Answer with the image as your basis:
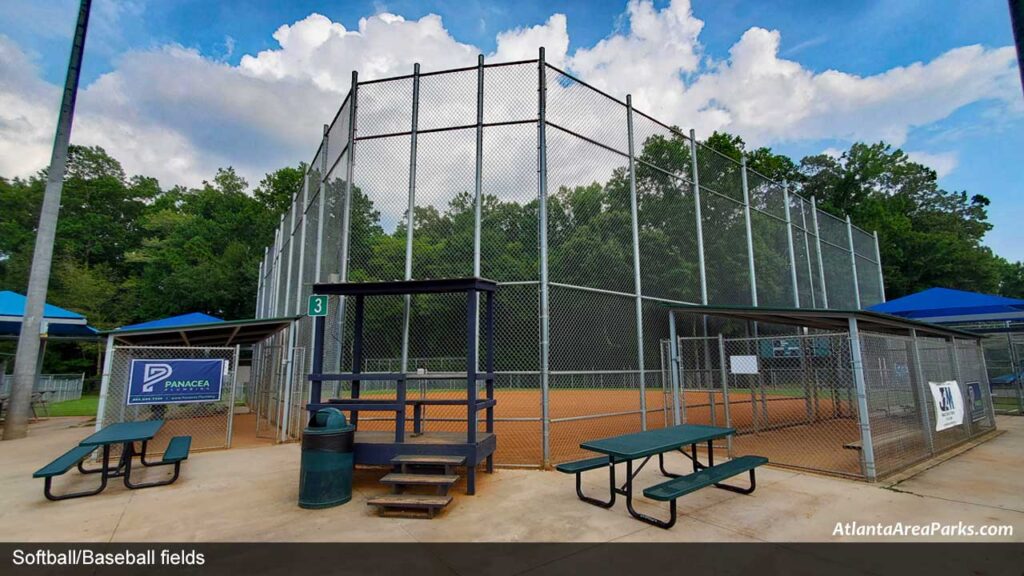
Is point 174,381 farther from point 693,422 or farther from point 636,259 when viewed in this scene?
point 693,422

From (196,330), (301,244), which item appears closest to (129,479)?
(196,330)

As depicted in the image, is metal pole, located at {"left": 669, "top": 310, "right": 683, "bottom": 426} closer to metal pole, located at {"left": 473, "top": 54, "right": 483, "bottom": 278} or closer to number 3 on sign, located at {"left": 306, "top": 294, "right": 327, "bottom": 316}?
metal pole, located at {"left": 473, "top": 54, "right": 483, "bottom": 278}

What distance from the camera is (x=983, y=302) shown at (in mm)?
10664

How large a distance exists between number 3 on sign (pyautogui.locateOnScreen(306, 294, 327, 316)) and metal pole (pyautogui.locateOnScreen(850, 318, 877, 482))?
753 cm

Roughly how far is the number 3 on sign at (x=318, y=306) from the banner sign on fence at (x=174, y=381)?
309cm

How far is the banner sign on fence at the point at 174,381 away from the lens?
300 inches

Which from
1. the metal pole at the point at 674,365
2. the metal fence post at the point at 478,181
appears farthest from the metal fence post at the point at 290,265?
the metal pole at the point at 674,365

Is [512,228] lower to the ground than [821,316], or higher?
higher

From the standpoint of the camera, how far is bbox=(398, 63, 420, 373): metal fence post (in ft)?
24.1

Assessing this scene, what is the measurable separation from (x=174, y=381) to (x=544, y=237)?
718cm

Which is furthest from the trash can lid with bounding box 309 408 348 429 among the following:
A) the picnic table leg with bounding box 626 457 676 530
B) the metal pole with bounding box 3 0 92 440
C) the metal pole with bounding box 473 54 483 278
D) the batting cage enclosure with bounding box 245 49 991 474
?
the metal pole with bounding box 3 0 92 440

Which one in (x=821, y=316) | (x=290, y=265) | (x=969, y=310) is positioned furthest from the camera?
(x=290, y=265)

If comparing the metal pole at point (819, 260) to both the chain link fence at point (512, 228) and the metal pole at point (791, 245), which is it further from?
the chain link fence at point (512, 228)

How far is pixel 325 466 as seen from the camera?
15.9ft
